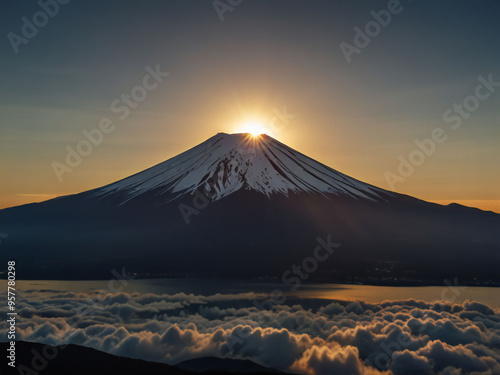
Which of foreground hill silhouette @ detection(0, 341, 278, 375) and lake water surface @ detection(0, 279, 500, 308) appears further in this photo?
foreground hill silhouette @ detection(0, 341, 278, 375)

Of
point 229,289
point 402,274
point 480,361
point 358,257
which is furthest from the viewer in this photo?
point 358,257

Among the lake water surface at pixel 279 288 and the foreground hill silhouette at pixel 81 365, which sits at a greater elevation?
the lake water surface at pixel 279 288

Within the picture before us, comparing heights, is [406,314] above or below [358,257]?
below

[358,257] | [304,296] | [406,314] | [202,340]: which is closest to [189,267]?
[202,340]

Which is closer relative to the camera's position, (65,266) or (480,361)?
(480,361)

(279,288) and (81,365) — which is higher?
(279,288)

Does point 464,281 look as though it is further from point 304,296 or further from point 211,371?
point 211,371

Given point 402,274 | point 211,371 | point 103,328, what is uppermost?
point 402,274

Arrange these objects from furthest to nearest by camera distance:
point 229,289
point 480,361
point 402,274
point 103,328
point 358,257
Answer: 1. point 358,257
2. point 402,274
3. point 229,289
4. point 103,328
5. point 480,361

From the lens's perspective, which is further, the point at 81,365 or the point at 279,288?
the point at 279,288

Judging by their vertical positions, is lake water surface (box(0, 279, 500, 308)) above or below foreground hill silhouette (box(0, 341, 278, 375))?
above

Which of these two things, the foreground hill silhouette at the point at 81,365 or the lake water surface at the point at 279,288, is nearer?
the lake water surface at the point at 279,288
